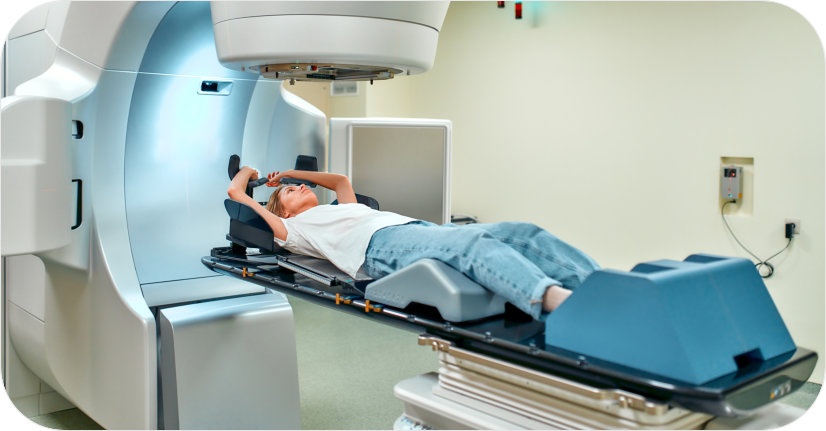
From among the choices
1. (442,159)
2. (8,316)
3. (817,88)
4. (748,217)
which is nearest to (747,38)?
(817,88)

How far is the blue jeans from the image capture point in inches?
56.4

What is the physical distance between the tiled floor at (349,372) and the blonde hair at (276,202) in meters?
0.78

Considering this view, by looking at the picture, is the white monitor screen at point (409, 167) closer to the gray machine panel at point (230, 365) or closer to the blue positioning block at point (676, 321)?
the gray machine panel at point (230, 365)

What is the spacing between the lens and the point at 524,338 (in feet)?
4.24

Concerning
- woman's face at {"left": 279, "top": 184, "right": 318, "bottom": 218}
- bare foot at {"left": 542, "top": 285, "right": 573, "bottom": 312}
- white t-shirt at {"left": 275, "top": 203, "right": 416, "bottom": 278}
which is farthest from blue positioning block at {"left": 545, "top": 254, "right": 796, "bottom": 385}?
woman's face at {"left": 279, "top": 184, "right": 318, "bottom": 218}

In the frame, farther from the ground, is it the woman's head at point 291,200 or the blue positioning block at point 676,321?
the woman's head at point 291,200

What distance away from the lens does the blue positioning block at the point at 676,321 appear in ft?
3.69

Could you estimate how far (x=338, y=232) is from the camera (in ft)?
6.88

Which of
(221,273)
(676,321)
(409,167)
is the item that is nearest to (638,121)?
(409,167)

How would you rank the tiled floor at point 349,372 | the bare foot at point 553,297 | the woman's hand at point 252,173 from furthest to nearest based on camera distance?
the tiled floor at point 349,372 → the woman's hand at point 252,173 → the bare foot at point 553,297

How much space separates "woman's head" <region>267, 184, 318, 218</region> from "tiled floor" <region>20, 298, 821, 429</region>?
780mm

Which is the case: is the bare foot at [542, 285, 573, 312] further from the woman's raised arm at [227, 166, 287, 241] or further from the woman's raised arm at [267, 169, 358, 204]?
the woman's raised arm at [267, 169, 358, 204]

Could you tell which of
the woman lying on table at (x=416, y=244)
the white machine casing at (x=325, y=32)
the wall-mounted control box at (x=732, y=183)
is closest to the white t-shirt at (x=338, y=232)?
the woman lying on table at (x=416, y=244)

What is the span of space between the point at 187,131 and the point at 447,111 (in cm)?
237
